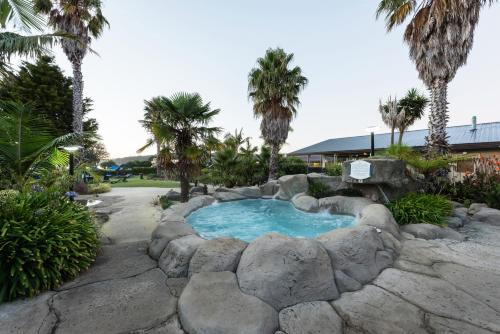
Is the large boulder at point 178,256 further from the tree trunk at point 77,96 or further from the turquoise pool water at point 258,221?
the tree trunk at point 77,96

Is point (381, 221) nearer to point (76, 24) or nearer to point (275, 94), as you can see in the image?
point (275, 94)

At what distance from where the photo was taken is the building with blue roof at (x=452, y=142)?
12742mm

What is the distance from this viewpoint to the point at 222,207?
850 centimetres

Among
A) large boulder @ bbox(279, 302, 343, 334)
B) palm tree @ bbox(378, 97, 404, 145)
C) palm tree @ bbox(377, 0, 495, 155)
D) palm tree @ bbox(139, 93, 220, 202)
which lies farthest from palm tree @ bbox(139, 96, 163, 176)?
palm tree @ bbox(378, 97, 404, 145)

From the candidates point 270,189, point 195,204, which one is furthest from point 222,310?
point 270,189

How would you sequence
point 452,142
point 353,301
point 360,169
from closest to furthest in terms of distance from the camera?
point 353,301 → point 360,169 → point 452,142

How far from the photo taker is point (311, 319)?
2125mm

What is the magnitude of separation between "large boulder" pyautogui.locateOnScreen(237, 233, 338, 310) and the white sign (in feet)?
14.5

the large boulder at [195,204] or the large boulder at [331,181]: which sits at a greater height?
the large boulder at [331,181]

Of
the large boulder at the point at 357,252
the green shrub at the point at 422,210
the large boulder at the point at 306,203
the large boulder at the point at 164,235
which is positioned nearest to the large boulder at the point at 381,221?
the green shrub at the point at 422,210

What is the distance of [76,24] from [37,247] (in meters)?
14.7

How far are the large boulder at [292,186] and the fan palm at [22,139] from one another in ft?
25.8

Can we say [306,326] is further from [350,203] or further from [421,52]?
[421,52]

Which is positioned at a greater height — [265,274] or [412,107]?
[412,107]
